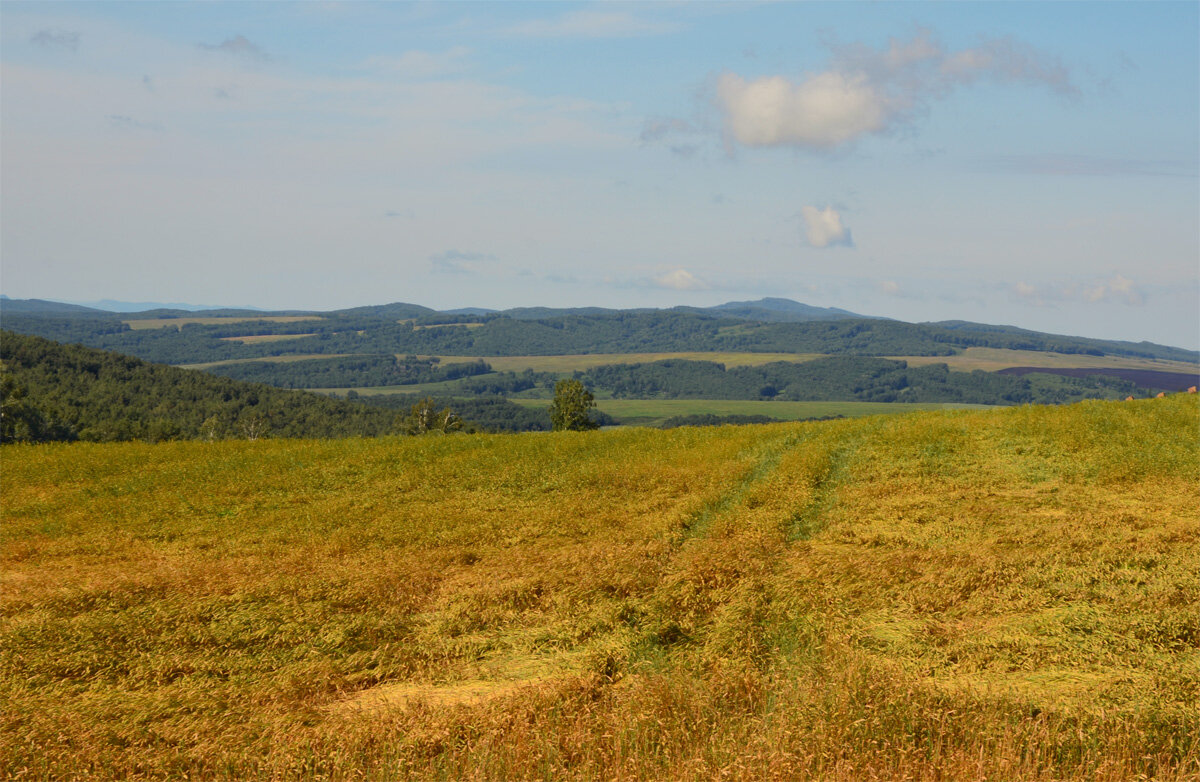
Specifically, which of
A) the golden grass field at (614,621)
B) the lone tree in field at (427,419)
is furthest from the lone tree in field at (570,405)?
the golden grass field at (614,621)

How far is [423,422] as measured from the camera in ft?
235

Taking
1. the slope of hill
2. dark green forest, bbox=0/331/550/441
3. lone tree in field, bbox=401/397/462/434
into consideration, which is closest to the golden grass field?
lone tree in field, bbox=401/397/462/434

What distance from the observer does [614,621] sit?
Result: 863cm

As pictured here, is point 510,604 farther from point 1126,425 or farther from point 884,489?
point 1126,425

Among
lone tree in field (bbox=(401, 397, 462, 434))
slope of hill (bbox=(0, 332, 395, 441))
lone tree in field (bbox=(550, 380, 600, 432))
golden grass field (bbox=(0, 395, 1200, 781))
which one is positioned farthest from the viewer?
slope of hill (bbox=(0, 332, 395, 441))

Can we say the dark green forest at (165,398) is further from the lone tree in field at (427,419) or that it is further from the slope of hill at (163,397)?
the lone tree in field at (427,419)

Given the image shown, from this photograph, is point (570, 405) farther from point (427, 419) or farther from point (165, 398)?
point (165, 398)

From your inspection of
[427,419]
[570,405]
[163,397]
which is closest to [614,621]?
[570,405]

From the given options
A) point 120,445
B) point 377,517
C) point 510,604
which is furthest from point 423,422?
point 510,604

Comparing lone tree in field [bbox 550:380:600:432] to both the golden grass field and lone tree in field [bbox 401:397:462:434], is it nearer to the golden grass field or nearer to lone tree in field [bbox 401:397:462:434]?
lone tree in field [bbox 401:397:462:434]

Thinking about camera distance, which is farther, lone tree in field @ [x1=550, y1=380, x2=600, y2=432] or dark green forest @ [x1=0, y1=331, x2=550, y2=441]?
dark green forest @ [x1=0, y1=331, x2=550, y2=441]

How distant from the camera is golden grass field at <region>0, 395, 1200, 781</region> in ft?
19.2

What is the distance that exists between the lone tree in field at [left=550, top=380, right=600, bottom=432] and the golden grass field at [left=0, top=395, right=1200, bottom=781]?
47.7 m

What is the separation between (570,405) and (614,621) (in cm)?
5844
